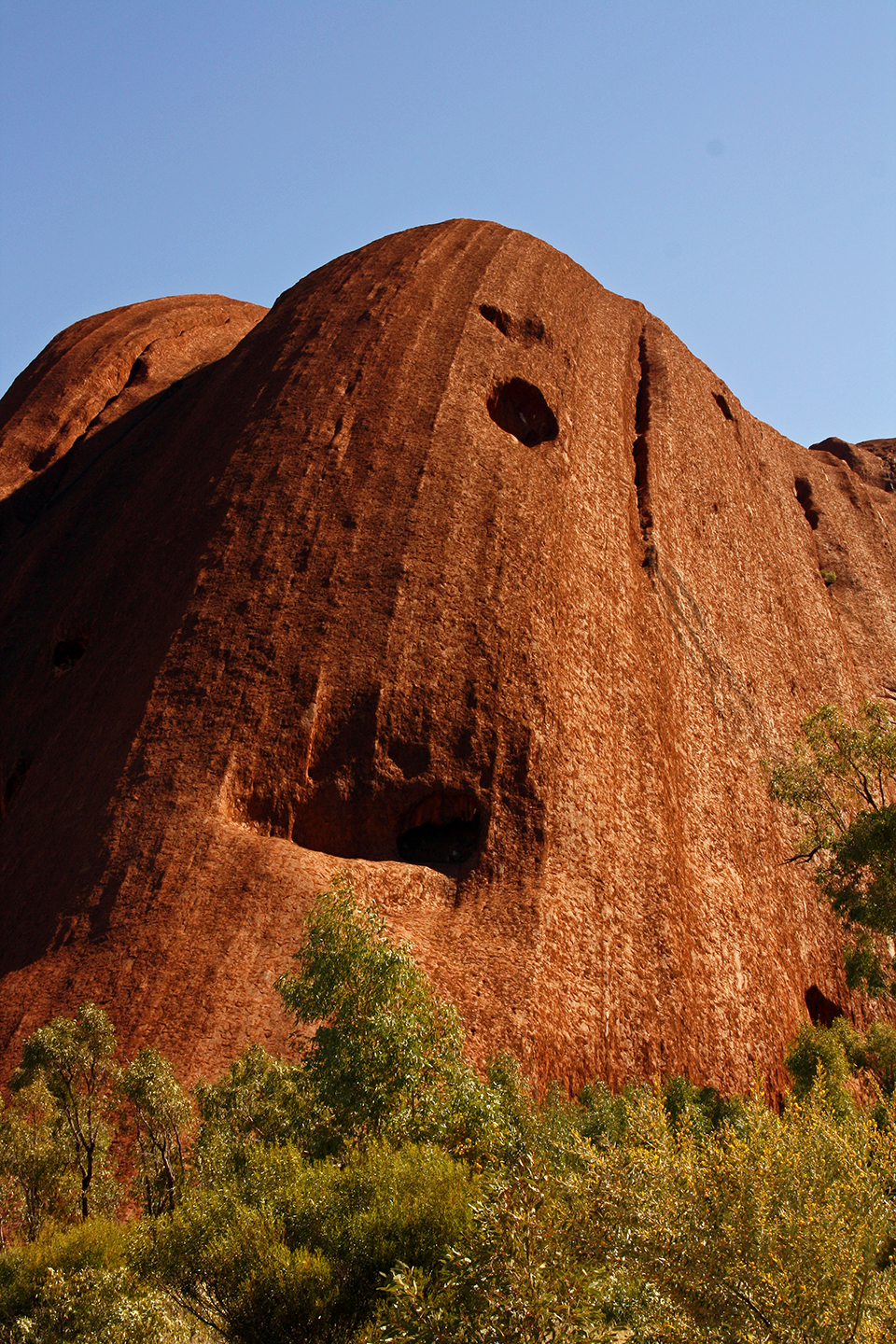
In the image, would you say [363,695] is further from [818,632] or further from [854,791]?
[818,632]

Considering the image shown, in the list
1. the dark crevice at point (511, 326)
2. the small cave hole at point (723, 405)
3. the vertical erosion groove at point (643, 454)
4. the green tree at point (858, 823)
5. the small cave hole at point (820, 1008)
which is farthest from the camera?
the small cave hole at point (723, 405)

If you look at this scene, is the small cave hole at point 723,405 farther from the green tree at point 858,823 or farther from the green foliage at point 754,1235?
the green foliage at point 754,1235

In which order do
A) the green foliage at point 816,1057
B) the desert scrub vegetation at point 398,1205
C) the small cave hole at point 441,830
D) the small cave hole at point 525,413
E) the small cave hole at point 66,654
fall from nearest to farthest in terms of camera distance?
the desert scrub vegetation at point 398,1205
the green foliage at point 816,1057
the small cave hole at point 441,830
the small cave hole at point 66,654
the small cave hole at point 525,413

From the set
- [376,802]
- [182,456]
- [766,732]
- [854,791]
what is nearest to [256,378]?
[182,456]

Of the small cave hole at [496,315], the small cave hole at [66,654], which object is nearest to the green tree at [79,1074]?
the small cave hole at [66,654]

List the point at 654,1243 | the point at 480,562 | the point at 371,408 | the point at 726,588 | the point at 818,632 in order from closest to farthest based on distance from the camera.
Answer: the point at 654,1243 < the point at 480,562 < the point at 371,408 < the point at 726,588 < the point at 818,632

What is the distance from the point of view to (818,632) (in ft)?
105

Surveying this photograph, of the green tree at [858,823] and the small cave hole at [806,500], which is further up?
the small cave hole at [806,500]

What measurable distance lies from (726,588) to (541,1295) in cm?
2499

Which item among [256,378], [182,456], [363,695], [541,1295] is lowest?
[541,1295]

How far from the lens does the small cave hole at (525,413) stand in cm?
2689

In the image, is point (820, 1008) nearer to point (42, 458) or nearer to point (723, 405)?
point (723, 405)

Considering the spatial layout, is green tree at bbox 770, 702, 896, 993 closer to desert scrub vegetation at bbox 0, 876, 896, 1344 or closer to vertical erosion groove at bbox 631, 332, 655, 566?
desert scrub vegetation at bbox 0, 876, 896, 1344

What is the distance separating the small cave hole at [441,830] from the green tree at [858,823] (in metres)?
5.96
